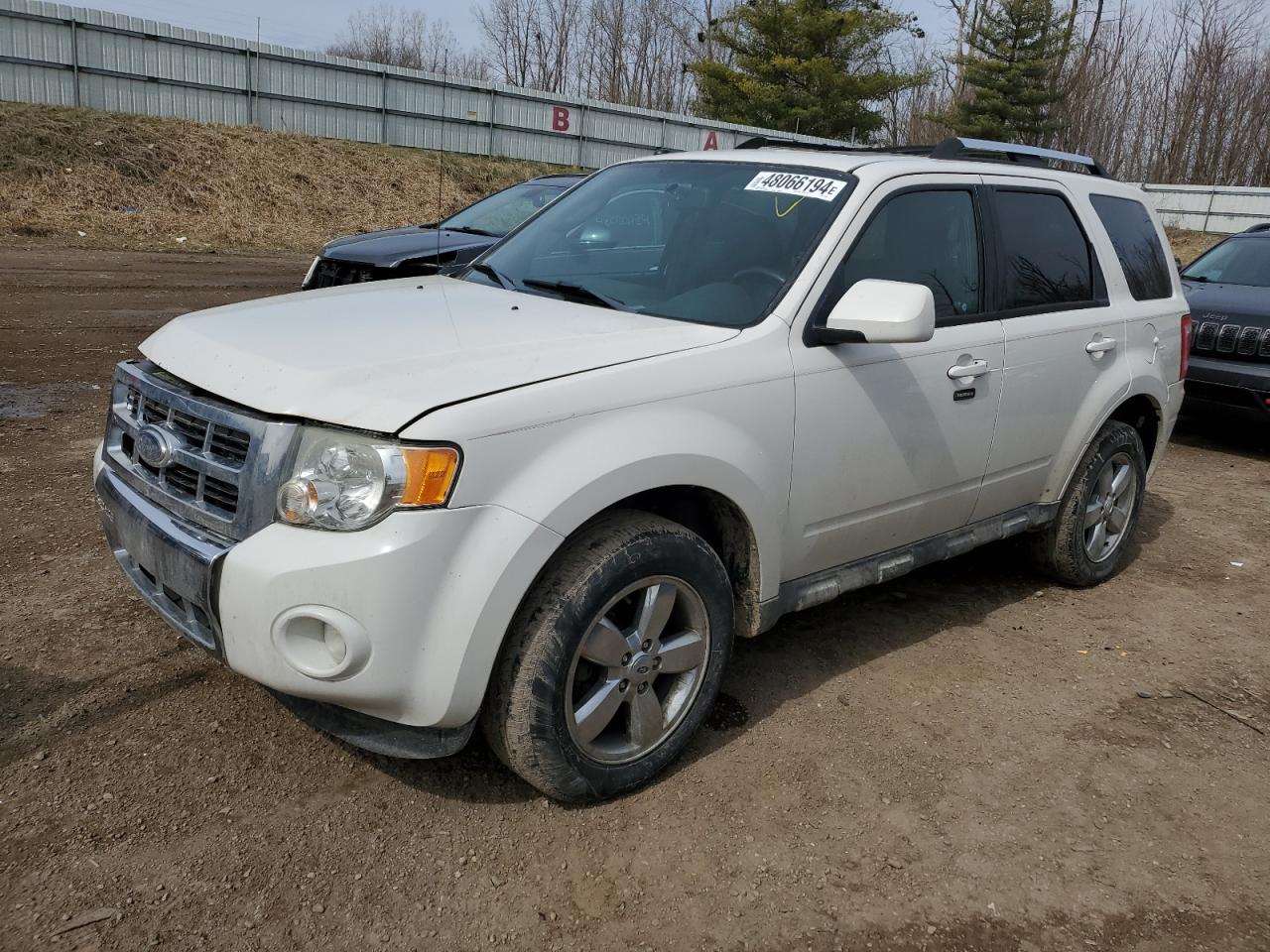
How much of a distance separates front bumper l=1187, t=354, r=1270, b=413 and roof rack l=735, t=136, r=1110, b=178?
3.69 meters

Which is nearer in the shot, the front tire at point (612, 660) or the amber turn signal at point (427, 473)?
the amber turn signal at point (427, 473)

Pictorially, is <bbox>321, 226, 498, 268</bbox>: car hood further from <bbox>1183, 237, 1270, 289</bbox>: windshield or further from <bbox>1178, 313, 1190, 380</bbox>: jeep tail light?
<bbox>1183, 237, 1270, 289</bbox>: windshield

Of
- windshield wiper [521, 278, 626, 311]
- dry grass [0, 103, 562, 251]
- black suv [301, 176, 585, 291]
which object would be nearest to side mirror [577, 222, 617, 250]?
windshield wiper [521, 278, 626, 311]

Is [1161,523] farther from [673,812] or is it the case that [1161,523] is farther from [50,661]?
[50,661]

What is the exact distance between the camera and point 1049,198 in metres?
4.55

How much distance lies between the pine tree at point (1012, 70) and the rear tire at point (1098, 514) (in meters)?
39.5

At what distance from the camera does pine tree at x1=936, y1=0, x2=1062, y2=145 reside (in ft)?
133

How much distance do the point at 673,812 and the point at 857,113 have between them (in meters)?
38.6

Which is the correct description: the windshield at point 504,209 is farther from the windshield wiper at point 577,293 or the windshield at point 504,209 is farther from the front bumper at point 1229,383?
the windshield wiper at point 577,293

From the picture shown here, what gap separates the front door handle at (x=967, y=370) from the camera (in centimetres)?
384

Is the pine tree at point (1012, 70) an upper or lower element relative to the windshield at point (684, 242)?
upper

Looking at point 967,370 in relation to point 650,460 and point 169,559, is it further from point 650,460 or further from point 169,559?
point 169,559

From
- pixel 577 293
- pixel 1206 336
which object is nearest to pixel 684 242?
pixel 577 293

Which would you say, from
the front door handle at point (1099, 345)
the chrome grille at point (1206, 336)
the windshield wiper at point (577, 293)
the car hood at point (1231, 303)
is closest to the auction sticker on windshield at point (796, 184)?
the windshield wiper at point (577, 293)
